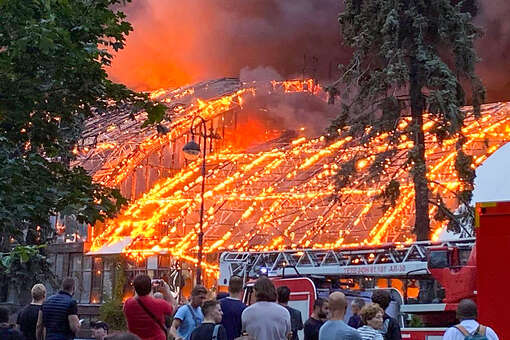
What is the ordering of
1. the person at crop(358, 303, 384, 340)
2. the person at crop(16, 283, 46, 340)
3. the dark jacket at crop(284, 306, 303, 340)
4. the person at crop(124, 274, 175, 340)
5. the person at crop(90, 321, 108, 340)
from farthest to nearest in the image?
the person at crop(90, 321, 108, 340) < the person at crop(16, 283, 46, 340) < the dark jacket at crop(284, 306, 303, 340) < the person at crop(124, 274, 175, 340) < the person at crop(358, 303, 384, 340)

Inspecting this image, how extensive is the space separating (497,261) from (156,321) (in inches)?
142

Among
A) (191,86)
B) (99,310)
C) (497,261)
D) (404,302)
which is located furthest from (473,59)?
(191,86)

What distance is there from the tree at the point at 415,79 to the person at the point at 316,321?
988 cm

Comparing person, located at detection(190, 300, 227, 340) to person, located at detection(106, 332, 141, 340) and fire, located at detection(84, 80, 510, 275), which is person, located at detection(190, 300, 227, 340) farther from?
fire, located at detection(84, 80, 510, 275)

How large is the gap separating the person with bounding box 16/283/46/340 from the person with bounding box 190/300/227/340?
282 centimetres

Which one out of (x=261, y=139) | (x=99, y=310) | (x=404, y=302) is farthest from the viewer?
(x=261, y=139)

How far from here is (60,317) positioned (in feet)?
27.8

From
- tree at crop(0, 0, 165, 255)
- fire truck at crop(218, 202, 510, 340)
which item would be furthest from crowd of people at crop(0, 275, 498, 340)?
fire truck at crop(218, 202, 510, 340)

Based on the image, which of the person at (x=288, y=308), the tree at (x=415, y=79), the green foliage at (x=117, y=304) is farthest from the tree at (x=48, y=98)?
the green foliage at (x=117, y=304)

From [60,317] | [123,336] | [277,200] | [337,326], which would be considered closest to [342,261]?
[60,317]

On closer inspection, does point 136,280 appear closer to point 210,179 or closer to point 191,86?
point 210,179

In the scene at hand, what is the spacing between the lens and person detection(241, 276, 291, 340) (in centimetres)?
712

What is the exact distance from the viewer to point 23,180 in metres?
8.70

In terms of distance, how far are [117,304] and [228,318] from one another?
23839 millimetres
